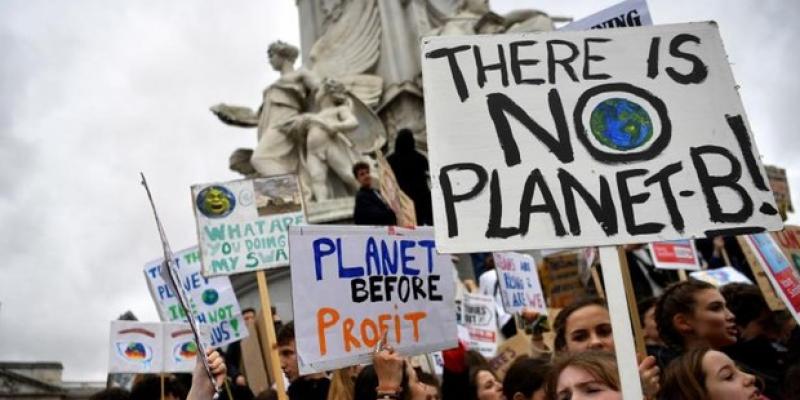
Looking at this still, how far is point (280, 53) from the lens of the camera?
535 inches

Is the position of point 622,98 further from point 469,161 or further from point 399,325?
point 399,325

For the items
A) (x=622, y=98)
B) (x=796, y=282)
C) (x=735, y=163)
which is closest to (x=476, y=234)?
(x=622, y=98)

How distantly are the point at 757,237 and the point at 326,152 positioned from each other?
347 inches

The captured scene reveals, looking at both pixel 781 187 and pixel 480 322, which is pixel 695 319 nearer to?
pixel 480 322

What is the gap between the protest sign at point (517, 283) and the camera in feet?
22.3

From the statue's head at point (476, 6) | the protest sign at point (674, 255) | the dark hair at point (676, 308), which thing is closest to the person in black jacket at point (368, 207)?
the protest sign at point (674, 255)

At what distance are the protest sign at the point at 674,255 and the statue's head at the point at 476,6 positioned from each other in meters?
9.18

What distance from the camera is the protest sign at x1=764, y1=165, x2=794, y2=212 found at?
26.2 feet

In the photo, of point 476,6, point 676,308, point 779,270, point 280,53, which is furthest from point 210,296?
point 476,6

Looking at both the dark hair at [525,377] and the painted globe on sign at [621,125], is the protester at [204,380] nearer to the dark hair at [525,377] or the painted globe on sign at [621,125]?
the dark hair at [525,377]

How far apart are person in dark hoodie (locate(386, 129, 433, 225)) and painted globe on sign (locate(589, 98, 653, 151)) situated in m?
6.91

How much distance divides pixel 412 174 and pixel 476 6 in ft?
21.2

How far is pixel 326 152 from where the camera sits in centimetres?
1275

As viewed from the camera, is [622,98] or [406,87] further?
[406,87]
